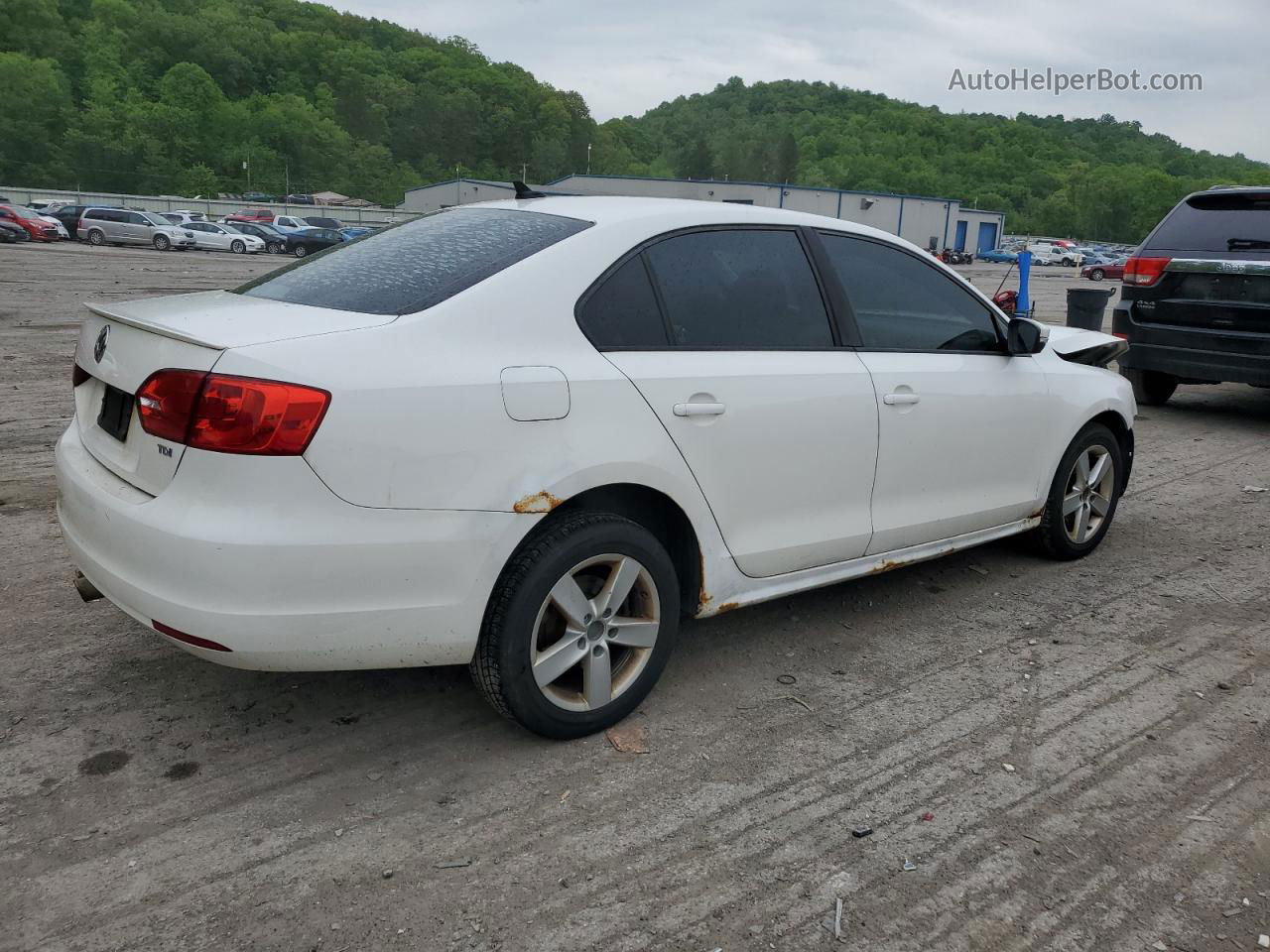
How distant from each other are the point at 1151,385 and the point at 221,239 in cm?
3860

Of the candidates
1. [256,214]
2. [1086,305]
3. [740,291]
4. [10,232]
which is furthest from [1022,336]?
[256,214]

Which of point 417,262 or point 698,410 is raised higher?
point 417,262

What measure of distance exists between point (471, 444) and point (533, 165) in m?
134

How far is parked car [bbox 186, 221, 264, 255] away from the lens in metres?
40.0

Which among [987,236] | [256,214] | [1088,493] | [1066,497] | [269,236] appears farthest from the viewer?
[987,236]

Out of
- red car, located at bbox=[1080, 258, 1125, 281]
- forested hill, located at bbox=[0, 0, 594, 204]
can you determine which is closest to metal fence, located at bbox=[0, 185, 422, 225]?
forested hill, located at bbox=[0, 0, 594, 204]

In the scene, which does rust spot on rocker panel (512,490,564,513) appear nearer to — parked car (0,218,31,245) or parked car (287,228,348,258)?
parked car (0,218,31,245)

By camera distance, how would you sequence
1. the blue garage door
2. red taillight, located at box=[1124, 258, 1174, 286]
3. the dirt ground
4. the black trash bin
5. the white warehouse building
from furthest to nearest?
the blue garage door < the white warehouse building < the black trash bin < red taillight, located at box=[1124, 258, 1174, 286] < the dirt ground

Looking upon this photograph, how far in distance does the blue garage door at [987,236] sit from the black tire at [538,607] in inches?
3698

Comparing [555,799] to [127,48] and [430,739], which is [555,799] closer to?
[430,739]

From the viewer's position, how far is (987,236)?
9175 centimetres

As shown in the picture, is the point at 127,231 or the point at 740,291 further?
the point at 127,231

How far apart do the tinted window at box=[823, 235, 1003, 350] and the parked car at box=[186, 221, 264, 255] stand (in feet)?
134

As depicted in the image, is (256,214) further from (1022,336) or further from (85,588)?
(85,588)
